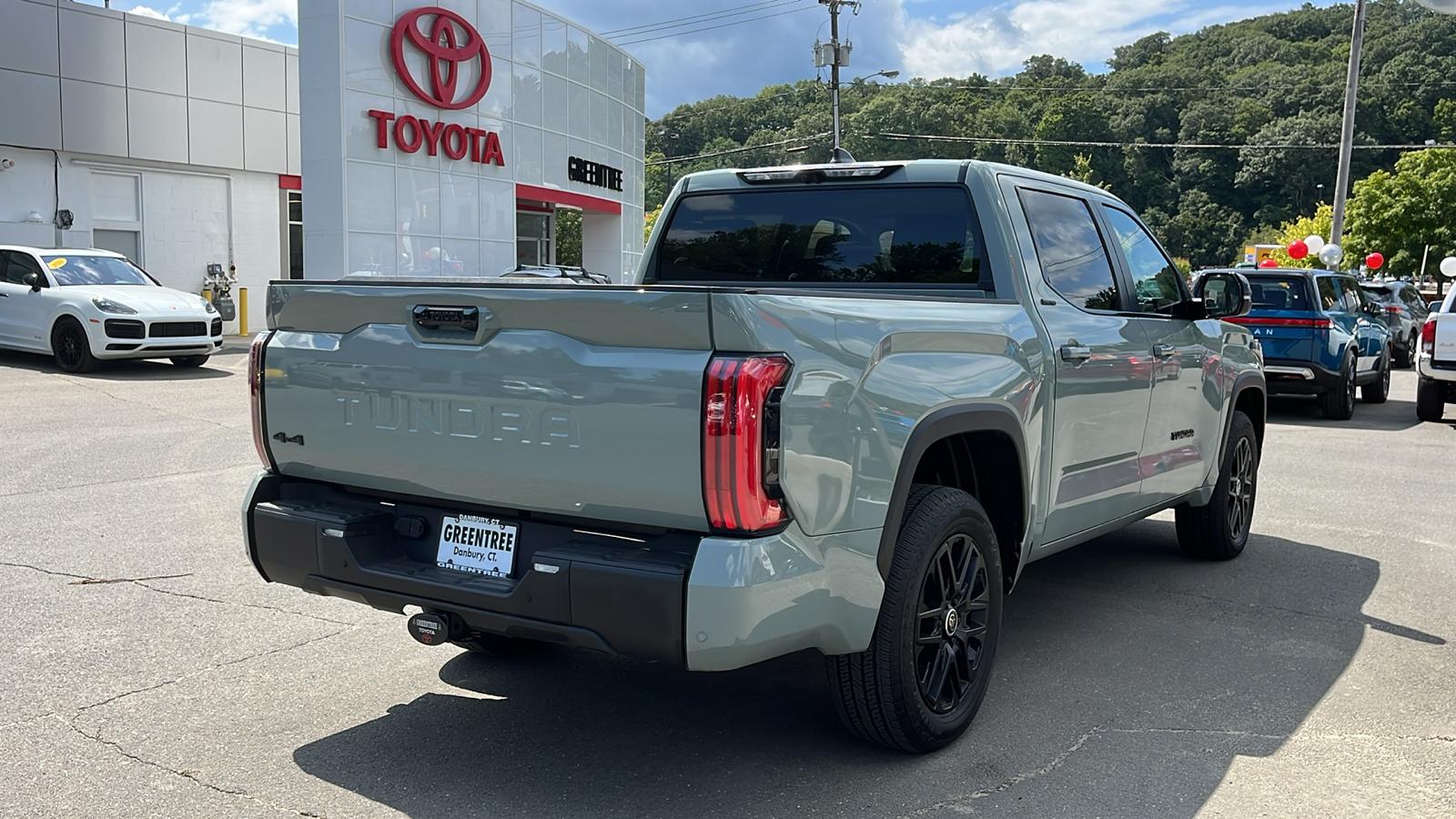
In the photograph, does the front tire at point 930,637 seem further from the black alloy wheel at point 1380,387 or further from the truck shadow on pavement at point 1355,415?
the black alloy wheel at point 1380,387

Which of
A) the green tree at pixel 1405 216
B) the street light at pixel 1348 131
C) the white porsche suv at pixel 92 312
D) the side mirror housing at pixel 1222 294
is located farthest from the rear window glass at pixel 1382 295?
the green tree at pixel 1405 216

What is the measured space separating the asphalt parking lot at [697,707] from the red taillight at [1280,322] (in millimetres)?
7560

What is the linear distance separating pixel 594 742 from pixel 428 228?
72.6 ft

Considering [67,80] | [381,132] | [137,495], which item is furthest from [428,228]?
[137,495]

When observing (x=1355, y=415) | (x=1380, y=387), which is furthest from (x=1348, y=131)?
(x=1355, y=415)

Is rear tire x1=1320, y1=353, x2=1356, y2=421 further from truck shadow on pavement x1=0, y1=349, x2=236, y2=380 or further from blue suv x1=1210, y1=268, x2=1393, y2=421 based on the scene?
truck shadow on pavement x1=0, y1=349, x2=236, y2=380

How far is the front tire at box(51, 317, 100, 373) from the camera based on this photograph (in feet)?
52.5

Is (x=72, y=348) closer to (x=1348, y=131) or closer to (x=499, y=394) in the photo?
(x=499, y=394)

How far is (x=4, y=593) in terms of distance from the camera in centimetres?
561

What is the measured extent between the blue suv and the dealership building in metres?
16.1

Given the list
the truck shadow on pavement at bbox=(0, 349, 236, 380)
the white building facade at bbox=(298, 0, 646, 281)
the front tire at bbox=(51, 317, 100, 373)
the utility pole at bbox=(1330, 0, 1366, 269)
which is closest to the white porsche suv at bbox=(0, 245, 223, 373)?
the front tire at bbox=(51, 317, 100, 373)

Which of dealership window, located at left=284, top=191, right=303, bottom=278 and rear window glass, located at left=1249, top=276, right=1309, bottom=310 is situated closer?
rear window glass, located at left=1249, top=276, right=1309, bottom=310

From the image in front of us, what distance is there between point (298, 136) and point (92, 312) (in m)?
13.3

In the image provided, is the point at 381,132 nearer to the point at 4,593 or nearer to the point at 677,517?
the point at 4,593
